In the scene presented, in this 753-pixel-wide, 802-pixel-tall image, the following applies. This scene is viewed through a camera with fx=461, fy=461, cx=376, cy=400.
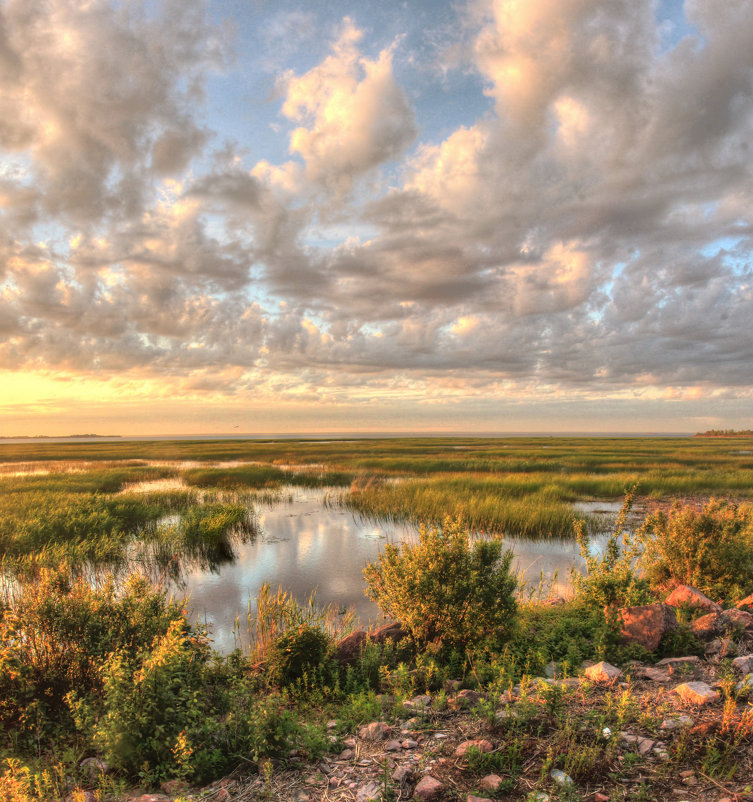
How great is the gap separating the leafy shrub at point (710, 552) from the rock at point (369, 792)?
26.7 feet

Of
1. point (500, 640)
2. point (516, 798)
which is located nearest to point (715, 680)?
point (500, 640)

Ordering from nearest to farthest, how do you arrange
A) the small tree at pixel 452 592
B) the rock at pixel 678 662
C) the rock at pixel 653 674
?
the rock at pixel 653 674
the rock at pixel 678 662
the small tree at pixel 452 592

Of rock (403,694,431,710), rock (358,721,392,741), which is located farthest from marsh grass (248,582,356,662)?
rock (358,721,392,741)

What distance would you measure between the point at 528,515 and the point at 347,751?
15486mm

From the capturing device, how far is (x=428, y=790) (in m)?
3.70

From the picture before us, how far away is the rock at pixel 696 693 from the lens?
4.60m

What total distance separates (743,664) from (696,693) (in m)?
1.52

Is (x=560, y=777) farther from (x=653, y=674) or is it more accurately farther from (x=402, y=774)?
(x=653, y=674)

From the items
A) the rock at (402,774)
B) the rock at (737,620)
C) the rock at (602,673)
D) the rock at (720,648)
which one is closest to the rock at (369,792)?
the rock at (402,774)

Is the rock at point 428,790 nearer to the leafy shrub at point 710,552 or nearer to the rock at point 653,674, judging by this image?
the rock at point 653,674

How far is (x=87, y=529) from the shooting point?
1683 centimetres

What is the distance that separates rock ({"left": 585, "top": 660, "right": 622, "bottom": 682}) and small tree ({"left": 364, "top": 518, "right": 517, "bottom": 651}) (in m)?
1.78

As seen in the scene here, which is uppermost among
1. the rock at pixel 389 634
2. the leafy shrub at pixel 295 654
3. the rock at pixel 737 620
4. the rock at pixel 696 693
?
the rock at pixel 696 693

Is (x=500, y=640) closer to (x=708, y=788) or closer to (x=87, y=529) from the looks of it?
(x=708, y=788)
